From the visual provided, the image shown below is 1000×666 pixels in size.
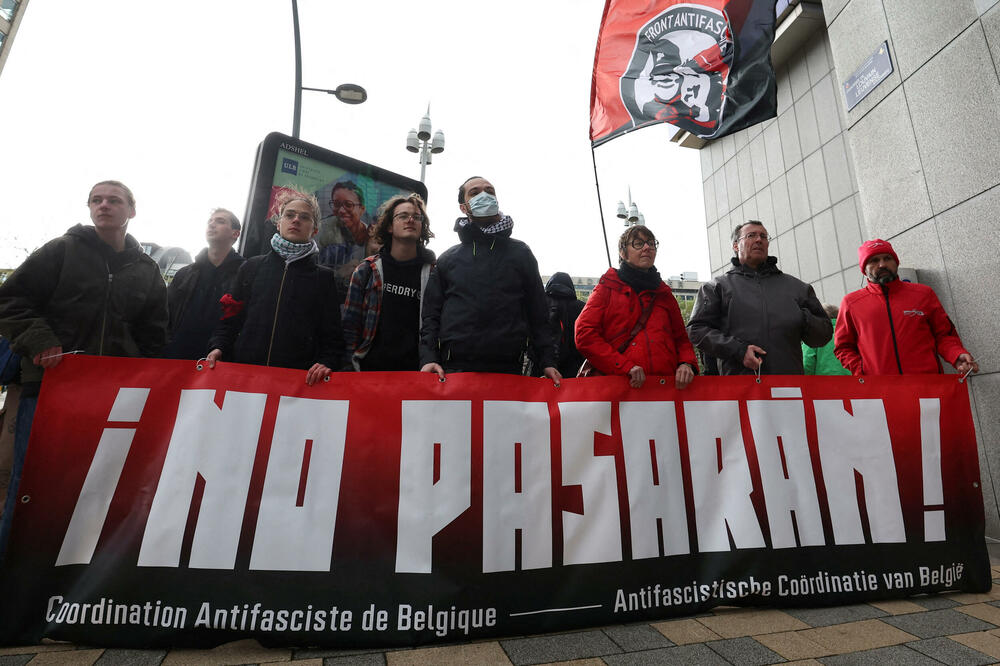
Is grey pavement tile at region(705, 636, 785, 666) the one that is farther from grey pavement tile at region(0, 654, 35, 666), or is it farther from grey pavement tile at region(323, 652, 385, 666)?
grey pavement tile at region(0, 654, 35, 666)

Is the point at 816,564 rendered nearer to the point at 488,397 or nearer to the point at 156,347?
the point at 488,397

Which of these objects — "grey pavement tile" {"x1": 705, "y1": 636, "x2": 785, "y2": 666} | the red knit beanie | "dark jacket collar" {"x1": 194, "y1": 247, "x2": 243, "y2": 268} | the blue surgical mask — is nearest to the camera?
"grey pavement tile" {"x1": 705, "y1": 636, "x2": 785, "y2": 666}

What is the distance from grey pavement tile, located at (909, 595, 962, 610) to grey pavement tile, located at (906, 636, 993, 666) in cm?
43

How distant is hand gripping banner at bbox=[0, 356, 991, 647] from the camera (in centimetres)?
194

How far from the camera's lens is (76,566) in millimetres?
1944

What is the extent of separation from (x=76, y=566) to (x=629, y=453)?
91.3 inches

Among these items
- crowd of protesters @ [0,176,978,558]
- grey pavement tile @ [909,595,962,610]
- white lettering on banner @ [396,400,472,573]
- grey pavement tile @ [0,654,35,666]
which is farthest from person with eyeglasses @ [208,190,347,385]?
grey pavement tile @ [909,595,962,610]

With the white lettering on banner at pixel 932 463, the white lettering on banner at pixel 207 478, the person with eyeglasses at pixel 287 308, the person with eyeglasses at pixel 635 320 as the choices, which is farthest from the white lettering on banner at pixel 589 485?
the white lettering on banner at pixel 932 463

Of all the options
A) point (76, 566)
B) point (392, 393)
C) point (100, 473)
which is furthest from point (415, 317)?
point (76, 566)

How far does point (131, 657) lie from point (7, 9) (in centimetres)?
5256

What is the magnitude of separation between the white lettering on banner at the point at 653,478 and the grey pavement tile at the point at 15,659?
229 centimetres

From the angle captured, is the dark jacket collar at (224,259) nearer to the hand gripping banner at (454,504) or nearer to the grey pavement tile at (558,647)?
the hand gripping banner at (454,504)

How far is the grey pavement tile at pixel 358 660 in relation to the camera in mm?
1771

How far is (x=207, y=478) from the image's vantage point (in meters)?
2.10
